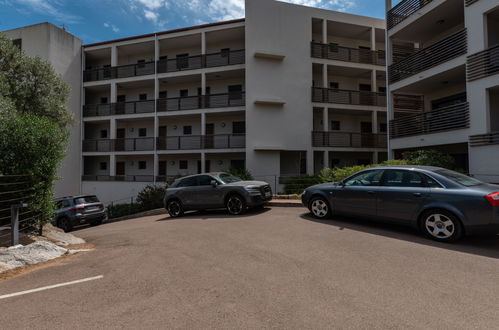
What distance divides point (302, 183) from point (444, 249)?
369 inches

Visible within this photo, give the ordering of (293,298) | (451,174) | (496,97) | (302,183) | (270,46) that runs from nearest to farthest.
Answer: (293,298), (451,174), (496,97), (302,183), (270,46)

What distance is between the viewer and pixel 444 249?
197 inches

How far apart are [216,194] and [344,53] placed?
15.7 metres

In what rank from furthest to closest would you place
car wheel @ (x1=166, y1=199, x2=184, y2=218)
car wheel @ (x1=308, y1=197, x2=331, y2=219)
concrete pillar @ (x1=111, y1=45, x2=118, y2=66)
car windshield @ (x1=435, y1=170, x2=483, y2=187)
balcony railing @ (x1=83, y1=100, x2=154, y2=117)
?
concrete pillar @ (x1=111, y1=45, x2=118, y2=66), balcony railing @ (x1=83, y1=100, x2=154, y2=117), car wheel @ (x1=166, y1=199, x2=184, y2=218), car wheel @ (x1=308, y1=197, x2=331, y2=219), car windshield @ (x1=435, y1=170, x2=483, y2=187)

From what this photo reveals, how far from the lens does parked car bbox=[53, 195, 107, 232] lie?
12953 millimetres

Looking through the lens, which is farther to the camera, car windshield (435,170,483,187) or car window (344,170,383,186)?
car window (344,170,383,186)

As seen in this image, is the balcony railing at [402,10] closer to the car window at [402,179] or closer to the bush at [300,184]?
the bush at [300,184]

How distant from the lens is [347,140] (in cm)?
1923

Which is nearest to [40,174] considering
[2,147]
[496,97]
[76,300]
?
[2,147]

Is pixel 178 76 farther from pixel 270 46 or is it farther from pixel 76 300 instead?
pixel 76 300

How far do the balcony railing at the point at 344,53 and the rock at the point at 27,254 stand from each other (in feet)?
61.3

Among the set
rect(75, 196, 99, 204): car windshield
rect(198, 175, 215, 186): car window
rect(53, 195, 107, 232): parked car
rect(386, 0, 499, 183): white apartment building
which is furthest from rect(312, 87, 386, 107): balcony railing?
rect(53, 195, 107, 232): parked car

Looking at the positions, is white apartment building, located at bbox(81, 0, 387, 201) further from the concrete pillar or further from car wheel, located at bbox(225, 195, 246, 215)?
car wheel, located at bbox(225, 195, 246, 215)

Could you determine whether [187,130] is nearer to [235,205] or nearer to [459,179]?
[235,205]
